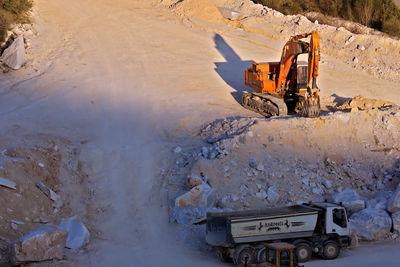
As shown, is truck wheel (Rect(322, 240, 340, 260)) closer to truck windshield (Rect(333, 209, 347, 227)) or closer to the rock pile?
truck windshield (Rect(333, 209, 347, 227))

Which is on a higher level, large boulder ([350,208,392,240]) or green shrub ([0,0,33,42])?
green shrub ([0,0,33,42])

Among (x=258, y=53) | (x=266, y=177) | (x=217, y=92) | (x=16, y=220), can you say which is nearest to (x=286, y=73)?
(x=217, y=92)

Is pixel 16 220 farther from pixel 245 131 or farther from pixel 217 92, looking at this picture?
pixel 217 92

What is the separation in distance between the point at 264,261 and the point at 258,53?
749 inches

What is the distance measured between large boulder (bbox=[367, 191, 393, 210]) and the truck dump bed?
3.33m

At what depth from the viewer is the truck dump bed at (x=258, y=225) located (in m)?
12.1

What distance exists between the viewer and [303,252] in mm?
12492

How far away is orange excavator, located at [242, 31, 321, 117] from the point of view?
61.1 ft

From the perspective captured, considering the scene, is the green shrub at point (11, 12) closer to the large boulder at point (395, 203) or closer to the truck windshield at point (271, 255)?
the truck windshield at point (271, 255)

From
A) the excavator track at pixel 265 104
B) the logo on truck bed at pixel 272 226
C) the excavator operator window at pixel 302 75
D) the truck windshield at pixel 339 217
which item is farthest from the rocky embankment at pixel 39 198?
the excavator operator window at pixel 302 75

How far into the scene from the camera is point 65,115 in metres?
20.2

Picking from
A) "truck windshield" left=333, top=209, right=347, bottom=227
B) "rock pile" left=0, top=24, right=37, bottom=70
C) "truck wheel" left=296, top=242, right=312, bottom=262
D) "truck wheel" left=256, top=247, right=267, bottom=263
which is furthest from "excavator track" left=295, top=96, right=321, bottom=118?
"rock pile" left=0, top=24, right=37, bottom=70

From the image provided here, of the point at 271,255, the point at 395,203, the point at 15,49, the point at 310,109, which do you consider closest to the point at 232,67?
the point at 310,109

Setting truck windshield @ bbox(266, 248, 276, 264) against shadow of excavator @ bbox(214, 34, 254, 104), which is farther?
shadow of excavator @ bbox(214, 34, 254, 104)
